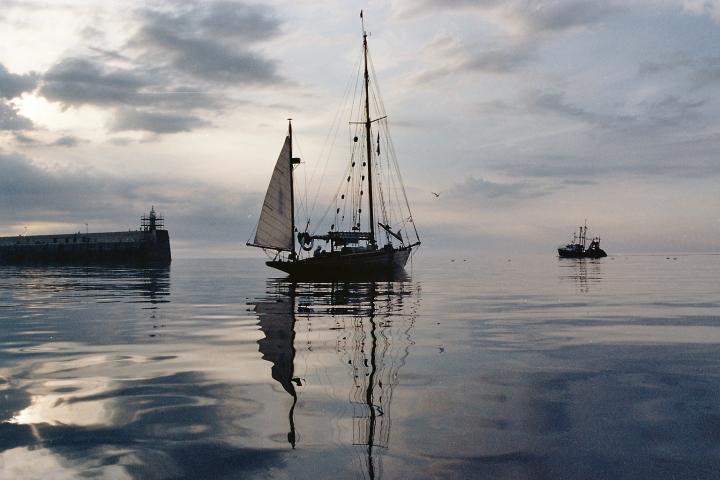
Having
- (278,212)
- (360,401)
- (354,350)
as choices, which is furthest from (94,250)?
(360,401)

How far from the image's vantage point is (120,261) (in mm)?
132625

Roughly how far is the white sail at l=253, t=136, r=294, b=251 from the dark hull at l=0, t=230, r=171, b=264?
84.9 metres

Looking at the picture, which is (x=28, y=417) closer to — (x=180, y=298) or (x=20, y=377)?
(x=20, y=377)

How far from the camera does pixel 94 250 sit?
135750mm

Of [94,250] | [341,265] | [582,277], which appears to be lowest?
[582,277]

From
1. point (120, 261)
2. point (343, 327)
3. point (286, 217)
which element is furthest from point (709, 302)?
point (120, 261)

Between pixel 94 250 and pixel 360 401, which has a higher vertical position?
pixel 94 250

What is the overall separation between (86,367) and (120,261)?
424ft

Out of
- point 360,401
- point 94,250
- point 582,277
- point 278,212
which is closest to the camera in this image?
point 360,401

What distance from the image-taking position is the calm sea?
7070 millimetres

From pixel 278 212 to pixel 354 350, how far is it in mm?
46538

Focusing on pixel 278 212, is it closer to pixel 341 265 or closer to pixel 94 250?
pixel 341 265

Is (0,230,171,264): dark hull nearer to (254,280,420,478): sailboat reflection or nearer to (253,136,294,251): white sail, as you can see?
(253,136,294,251): white sail

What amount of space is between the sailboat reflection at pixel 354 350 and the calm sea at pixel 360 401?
0.20 ft
